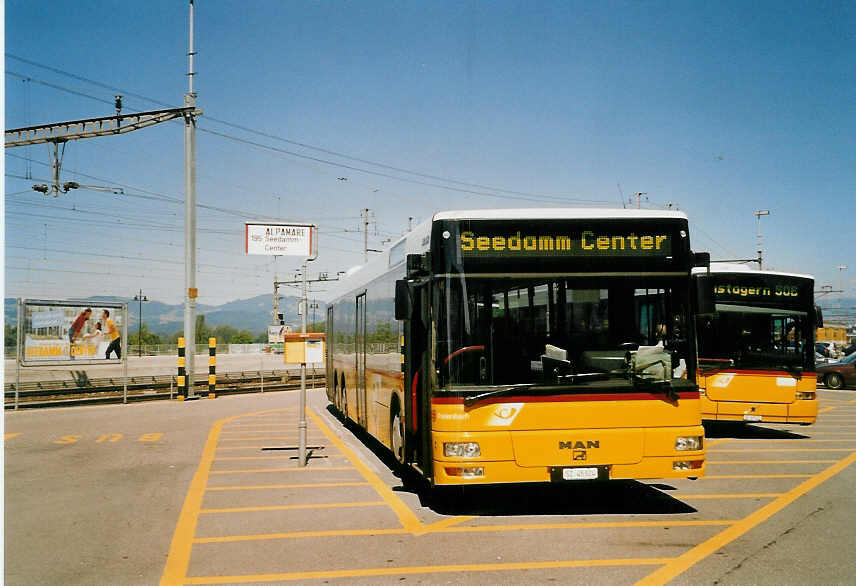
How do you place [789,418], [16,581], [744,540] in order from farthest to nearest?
[789,418] < [744,540] < [16,581]

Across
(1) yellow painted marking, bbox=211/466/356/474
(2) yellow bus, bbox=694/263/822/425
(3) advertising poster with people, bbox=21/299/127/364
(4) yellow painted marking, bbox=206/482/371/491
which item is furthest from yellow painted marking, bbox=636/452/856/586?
(3) advertising poster with people, bbox=21/299/127/364

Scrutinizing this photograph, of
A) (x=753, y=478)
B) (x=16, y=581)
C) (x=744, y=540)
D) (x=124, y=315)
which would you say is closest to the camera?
(x=16, y=581)

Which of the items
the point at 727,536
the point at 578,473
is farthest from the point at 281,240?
the point at 727,536

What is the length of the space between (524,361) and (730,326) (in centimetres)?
846

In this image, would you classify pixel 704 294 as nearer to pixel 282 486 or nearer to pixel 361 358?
pixel 282 486

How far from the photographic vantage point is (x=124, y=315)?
947 inches

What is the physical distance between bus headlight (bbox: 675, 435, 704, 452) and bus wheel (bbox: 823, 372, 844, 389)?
29936mm

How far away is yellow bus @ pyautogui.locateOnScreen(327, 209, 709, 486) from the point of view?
8039mm

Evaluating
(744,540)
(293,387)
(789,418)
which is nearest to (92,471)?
(744,540)

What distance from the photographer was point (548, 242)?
8.35m

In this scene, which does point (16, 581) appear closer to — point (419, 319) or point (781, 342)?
point (419, 319)

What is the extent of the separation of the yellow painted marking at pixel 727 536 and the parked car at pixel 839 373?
25.8 metres

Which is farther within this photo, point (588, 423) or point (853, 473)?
point (853, 473)

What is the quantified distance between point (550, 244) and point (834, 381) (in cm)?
3100
